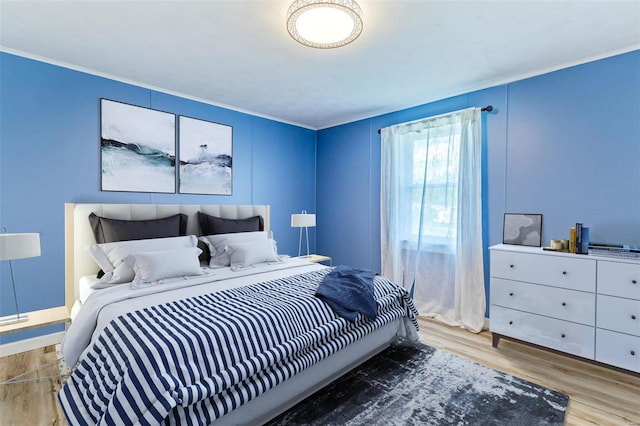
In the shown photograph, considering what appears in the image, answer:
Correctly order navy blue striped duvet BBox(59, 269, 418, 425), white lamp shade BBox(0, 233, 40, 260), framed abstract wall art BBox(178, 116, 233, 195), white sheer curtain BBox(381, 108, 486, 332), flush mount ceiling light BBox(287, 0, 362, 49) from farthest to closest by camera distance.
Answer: framed abstract wall art BBox(178, 116, 233, 195), white sheer curtain BBox(381, 108, 486, 332), white lamp shade BBox(0, 233, 40, 260), flush mount ceiling light BBox(287, 0, 362, 49), navy blue striped duvet BBox(59, 269, 418, 425)

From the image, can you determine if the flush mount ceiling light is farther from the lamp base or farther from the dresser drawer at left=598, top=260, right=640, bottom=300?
the lamp base

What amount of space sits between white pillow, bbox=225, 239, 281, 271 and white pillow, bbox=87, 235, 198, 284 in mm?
528

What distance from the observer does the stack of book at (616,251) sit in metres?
2.20

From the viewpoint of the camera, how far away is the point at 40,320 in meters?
2.19

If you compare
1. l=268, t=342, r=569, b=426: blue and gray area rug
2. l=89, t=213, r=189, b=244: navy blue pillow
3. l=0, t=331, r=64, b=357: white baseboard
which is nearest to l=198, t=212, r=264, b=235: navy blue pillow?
l=89, t=213, r=189, b=244: navy blue pillow

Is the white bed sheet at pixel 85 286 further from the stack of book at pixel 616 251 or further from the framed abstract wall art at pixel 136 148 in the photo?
the stack of book at pixel 616 251

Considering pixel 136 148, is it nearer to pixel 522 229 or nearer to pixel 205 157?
pixel 205 157

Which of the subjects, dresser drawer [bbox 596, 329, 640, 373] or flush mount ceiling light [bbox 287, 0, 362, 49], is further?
dresser drawer [bbox 596, 329, 640, 373]

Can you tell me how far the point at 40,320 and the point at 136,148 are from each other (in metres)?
1.75

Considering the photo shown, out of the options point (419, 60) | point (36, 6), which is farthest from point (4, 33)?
point (419, 60)

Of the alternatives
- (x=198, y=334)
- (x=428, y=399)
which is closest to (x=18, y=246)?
(x=198, y=334)

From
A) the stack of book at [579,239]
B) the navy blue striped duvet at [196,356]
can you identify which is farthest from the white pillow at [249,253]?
the stack of book at [579,239]

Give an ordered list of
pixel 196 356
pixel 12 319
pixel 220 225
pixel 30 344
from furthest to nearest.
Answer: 1. pixel 220 225
2. pixel 30 344
3. pixel 12 319
4. pixel 196 356

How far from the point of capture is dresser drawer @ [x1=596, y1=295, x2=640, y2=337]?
7.08ft
